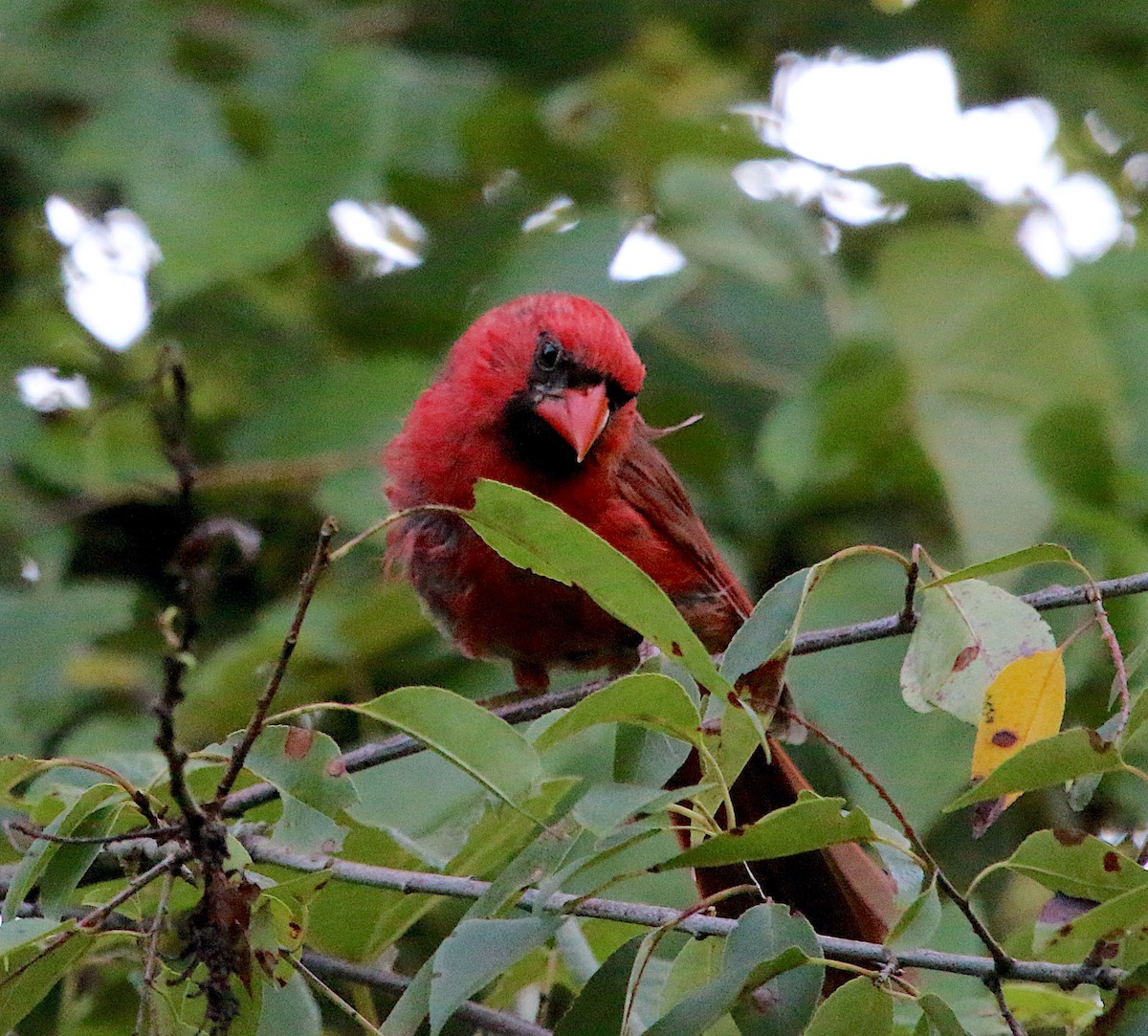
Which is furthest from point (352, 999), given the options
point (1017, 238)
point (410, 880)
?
point (1017, 238)

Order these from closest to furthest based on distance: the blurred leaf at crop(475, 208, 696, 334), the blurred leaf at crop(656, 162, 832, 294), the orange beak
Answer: the orange beak → the blurred leaf at crop(475, 208, 696, 334) → the blurred leaf at crop(656, 162, 832, 294)

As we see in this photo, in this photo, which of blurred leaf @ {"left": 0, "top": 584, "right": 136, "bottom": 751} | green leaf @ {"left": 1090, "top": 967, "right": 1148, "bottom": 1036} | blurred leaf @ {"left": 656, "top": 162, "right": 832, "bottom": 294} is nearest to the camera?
green leaf @ {"left": 1090, "top": 967, "right": 1148, "bottom": 1036}

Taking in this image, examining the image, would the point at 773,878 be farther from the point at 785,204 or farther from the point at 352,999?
the point at 785,204

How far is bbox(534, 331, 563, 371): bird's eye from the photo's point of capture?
127 inches

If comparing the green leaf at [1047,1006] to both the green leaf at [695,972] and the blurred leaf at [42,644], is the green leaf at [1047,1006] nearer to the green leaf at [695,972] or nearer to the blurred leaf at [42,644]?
the green leaf at [695,972]

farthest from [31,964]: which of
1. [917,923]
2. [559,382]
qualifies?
[559,382]

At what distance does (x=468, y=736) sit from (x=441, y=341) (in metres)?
2.52

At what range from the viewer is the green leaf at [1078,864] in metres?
1.70

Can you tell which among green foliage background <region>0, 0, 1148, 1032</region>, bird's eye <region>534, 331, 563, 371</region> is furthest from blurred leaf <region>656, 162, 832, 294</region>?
bird's eye <region>534, 331, 563, 371</region>

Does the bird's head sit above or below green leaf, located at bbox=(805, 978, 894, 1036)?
below

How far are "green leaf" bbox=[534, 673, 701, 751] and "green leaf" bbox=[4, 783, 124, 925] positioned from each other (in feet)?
1.68

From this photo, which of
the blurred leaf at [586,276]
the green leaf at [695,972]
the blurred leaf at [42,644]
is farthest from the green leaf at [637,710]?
the blurred leaf at [586,276]

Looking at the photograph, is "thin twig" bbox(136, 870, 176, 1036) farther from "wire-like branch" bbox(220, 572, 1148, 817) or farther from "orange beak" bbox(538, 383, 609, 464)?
"orange beak" bbox(538, 383, 609, 464)

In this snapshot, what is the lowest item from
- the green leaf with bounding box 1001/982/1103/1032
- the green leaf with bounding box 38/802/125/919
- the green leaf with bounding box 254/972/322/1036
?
the green leaf with bounding box 254/972/322/1036
